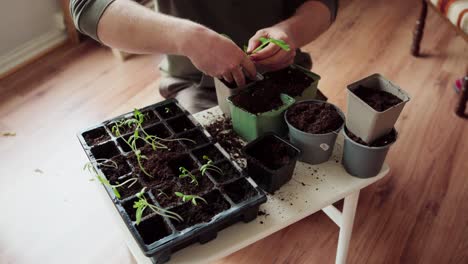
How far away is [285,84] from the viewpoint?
3.43 ft

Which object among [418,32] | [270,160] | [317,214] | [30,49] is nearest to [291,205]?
[270,160]

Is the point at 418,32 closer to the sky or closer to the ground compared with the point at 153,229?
closer to the ground

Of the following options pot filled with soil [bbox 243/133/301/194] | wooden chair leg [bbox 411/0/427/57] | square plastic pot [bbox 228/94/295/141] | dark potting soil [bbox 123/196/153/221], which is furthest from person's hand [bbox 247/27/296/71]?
wooden chair leg [bbox 411/0/427/57]

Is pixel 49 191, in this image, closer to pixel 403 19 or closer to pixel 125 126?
pixel 125 126

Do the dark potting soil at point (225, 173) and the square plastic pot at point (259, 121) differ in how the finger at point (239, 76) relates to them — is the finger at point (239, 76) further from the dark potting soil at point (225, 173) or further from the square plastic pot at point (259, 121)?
the dark potting soil at point (225, 173)

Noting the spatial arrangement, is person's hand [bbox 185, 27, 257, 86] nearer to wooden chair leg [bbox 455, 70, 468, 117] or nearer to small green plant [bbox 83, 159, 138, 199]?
small green plant [bbox 83, 159, 138, 199]

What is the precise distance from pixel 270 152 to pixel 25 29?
1.78m

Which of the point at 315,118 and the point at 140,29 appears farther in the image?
the point at 140,29

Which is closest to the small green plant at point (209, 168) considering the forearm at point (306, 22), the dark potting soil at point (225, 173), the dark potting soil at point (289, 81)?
the dark potting soil at point (225, 173)

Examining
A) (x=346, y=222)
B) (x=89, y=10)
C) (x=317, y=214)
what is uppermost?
(x=89, y=10)

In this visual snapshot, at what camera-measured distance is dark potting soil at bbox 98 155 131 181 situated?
2.94 ft

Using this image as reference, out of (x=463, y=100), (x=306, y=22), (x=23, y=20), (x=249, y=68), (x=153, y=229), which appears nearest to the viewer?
(x=153, y=229)

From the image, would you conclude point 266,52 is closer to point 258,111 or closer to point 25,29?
point 258,111

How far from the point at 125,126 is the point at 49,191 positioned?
2.48ft
